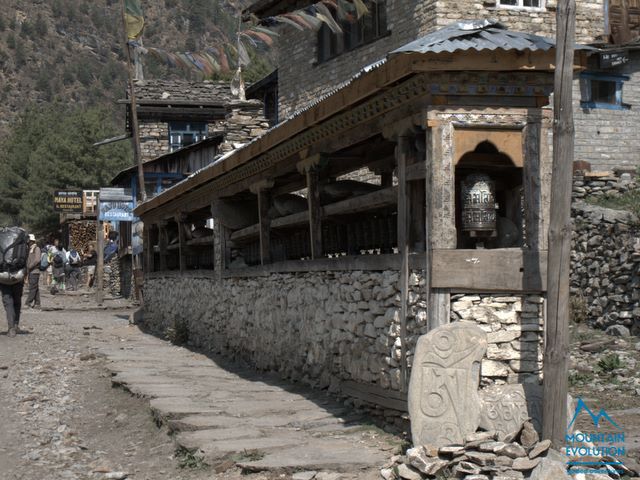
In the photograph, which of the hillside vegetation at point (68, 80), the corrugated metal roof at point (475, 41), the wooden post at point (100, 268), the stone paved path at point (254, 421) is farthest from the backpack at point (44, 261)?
the corrugated metal roof at point (475, 41)

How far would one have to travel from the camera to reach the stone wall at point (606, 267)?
1522 cm

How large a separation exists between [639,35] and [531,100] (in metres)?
15.0

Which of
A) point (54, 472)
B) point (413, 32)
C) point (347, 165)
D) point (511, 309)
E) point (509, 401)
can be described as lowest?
point (54, 472)

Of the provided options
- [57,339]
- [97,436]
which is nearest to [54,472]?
[97,436]

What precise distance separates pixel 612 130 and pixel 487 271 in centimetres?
1498

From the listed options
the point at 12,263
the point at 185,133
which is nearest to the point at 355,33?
the point at 12,263

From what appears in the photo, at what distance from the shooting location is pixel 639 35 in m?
21.0

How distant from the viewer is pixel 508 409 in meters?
6.79

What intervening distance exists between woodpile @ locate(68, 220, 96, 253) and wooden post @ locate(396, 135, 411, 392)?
34483mm

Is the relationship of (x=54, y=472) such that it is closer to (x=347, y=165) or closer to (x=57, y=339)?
(x=347, y=165)

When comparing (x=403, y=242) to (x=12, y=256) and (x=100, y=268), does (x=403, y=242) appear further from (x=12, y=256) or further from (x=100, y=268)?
(x=100, y=268)

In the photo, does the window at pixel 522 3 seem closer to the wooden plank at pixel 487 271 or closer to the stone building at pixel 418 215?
the stone building at pixel 418 215

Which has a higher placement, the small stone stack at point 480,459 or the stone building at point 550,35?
the stone building at point 550,35

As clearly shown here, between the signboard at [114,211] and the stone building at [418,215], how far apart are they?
1610 centimetres
